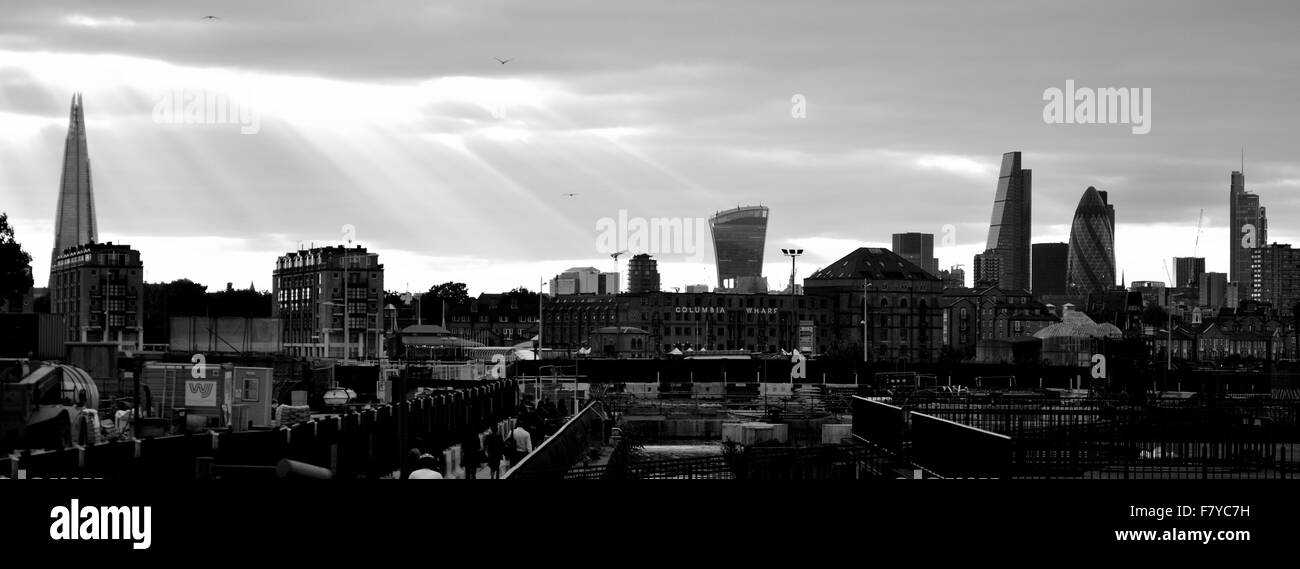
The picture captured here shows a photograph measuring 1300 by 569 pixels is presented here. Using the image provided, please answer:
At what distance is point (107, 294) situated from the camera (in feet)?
509

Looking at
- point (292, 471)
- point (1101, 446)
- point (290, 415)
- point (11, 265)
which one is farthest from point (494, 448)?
point (11, 265)

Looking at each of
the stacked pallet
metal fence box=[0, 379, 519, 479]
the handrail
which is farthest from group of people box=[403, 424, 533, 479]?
the stacked pallet

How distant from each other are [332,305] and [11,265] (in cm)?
4549

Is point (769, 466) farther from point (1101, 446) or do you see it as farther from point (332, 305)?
point (332, 305)

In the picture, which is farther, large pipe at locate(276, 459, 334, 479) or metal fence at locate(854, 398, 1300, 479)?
metal fence at locate(854, 398, 1300, 479)

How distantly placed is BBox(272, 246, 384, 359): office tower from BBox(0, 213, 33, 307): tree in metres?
34.3

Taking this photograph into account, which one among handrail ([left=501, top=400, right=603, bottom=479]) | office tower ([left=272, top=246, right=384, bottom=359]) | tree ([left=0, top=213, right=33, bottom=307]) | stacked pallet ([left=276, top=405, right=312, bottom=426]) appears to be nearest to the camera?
handrail ([left=501, top=400, right=603, bottom=479])

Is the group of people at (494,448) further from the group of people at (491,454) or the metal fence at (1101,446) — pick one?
the metal fence at (1101,446)

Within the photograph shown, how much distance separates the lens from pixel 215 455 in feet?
95.0

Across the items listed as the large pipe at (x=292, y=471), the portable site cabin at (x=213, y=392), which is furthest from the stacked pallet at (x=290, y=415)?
the large pipe at (x=292, y=471)

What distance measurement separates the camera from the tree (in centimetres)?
10981

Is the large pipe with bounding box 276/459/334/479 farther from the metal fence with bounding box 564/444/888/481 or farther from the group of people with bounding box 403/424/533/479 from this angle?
the metal fence with bounding box 564/444/888/481
